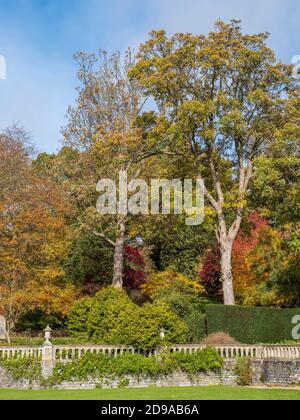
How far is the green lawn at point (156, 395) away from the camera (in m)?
16.1

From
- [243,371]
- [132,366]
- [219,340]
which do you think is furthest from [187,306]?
[132,366]

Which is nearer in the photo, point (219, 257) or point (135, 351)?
Answer: point (135, 351)

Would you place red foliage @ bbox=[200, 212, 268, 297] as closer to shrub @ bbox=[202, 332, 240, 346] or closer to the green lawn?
shrub @ bbox=[202, 332, 240, 346]

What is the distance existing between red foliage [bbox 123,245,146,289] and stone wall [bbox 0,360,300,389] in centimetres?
1754

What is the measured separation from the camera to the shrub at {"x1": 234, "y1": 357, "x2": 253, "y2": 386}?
2139cm

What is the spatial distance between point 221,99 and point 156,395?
17.2 metres

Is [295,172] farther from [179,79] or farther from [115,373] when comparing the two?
[115,373]

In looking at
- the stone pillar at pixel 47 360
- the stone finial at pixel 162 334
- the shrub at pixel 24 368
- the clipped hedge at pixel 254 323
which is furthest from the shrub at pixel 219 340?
the shrub at pixel 24 368

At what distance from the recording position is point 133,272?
3947 centimetres

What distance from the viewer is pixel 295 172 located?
29594mm

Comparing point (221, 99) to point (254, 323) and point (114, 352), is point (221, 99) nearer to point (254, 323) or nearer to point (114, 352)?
point (254, 323)

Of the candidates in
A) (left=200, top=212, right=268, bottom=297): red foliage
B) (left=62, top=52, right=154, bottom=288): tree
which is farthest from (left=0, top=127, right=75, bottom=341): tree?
(left=200, top=212, right=268, bottom=297): red foliage

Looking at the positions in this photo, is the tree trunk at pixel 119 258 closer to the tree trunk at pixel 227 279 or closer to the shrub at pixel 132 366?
the tree trunk at pixel 227 279

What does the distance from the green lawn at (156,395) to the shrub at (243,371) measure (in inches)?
114
